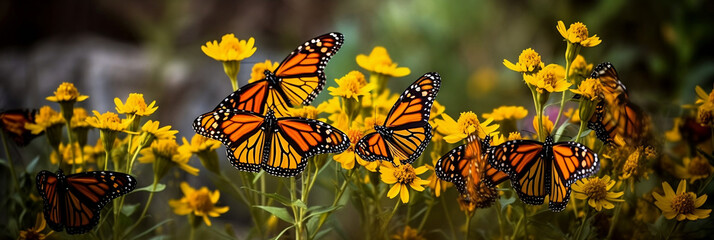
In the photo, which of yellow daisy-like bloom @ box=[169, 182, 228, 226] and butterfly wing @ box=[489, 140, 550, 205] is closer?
butterfly wing @ box=[489, 140, 550, 205]

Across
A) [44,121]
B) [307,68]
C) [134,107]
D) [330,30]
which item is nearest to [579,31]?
[307,68]

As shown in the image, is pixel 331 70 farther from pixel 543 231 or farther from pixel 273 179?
pixel 543 231

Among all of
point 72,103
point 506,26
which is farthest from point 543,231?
point 506,26

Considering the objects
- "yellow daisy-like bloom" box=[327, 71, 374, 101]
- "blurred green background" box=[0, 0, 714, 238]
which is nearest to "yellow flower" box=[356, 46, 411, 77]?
"yellow daisy-like bloom" box=[327, 71, 374, 101]

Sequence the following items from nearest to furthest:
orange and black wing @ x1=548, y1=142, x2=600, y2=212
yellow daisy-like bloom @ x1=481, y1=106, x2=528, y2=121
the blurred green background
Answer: orange and black wing @ x1=548, y1=142, x2=600, y2=212 → yellow daisy-like bloom @ x1=481, y1=106, x2=528, y2=121 → the blurred green background

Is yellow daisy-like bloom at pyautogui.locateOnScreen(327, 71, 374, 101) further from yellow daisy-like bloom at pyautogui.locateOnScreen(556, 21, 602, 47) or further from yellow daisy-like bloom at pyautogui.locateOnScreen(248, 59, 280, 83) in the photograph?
yellow daisy-like bloom at pyautogui.locateOnScreen(556, 21, 602, 47)

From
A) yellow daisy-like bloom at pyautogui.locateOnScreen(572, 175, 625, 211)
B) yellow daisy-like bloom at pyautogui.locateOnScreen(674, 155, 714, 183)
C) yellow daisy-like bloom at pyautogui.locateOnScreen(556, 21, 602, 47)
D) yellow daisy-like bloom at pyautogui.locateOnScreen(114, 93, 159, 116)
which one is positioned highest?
yellow daisy-like bloom at pyautogui.locateOnScreen(556, 21, 602, 47)

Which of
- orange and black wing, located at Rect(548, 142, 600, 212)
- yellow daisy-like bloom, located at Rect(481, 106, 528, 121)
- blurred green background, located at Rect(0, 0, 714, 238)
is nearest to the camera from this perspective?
orange and black wing, located at Rect(548, 142, 600, 212)

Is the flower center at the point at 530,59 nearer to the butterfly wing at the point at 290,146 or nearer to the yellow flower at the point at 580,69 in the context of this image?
the yellow flower at the point at 580,69
